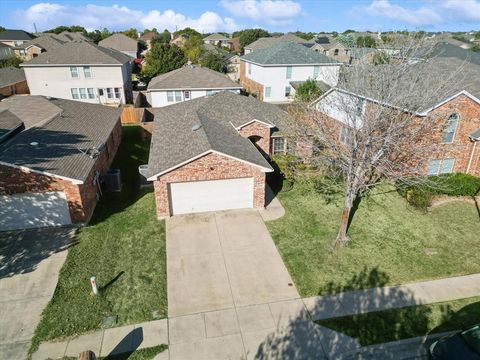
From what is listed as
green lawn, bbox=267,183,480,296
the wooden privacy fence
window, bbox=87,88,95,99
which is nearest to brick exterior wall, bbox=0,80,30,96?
window, bbox=87,88,95,99

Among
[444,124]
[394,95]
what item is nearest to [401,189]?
[444,124]

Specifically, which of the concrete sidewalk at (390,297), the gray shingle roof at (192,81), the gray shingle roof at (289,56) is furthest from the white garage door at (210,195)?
the gray shingle roof at (289,56)

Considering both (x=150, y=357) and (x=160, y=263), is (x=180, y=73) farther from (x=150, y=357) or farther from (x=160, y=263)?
(x=150, y=357)

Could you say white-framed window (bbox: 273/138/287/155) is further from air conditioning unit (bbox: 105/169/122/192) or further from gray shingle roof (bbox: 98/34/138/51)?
gray shingle roof (bbox: 98/34/138/51)

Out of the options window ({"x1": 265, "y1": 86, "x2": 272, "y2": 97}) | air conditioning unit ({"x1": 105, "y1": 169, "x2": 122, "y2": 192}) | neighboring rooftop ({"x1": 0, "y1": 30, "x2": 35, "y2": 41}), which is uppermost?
neighboring rooftop ({"x1": 0, "y1": 30, "x2": 35, "y2": 41})

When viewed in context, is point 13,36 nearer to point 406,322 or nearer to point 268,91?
point 268,91

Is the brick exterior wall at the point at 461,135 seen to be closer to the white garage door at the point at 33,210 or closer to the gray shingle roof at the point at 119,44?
the white garage door at the point at 33,210
